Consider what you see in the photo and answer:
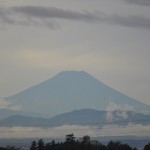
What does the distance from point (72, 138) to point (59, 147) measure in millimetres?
10207

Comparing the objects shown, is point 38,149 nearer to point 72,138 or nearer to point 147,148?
point 72,138

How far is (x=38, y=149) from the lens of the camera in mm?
119875

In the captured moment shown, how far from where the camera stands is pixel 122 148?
12100cm

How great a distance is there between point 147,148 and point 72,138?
20.5 metres

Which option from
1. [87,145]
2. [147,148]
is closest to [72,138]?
[87,145]

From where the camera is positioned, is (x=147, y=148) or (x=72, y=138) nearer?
(x=147, y=148)

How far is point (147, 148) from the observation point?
11575 centimetres

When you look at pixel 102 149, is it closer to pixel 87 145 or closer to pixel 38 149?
pixel 87 145

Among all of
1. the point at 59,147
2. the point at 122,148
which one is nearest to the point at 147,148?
the point at 122,148

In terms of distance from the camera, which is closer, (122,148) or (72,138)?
(122,148)

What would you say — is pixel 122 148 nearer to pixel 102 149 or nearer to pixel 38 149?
pixel 102 149

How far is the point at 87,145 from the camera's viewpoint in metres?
123

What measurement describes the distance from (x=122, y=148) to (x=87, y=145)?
7.07 metres

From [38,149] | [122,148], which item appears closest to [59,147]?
[38,149]
